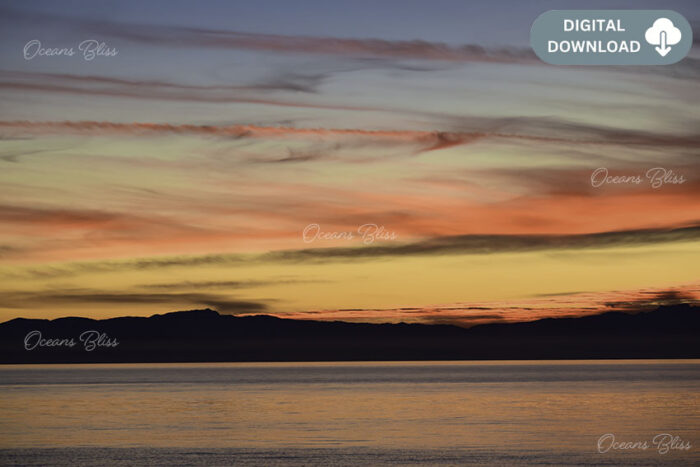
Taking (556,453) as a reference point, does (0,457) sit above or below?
above

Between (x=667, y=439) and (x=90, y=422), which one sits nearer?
(x=667, y=439)

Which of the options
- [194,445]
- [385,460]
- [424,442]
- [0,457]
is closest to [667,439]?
[424,442]

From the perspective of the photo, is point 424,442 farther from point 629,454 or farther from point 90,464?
point 90,464

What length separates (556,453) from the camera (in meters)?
62.3

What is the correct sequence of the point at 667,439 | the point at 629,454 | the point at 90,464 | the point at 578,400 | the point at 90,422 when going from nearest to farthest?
the point at 90,464 < the point at 629,454 < the point at 667,439 < the point at 90,422 < the point at 578,400

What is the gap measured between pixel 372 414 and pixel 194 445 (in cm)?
3317

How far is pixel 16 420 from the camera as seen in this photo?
93938mm

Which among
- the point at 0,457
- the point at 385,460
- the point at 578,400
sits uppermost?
the point at 0,457

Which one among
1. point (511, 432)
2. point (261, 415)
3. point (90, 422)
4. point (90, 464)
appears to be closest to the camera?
point (90, 464)

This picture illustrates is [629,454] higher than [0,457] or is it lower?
lower

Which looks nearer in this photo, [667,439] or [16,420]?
[667,439]

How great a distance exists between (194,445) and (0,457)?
13.8 m

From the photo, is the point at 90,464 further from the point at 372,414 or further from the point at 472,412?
the point at 472,412

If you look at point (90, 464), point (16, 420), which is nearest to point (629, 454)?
point (90, 464)
